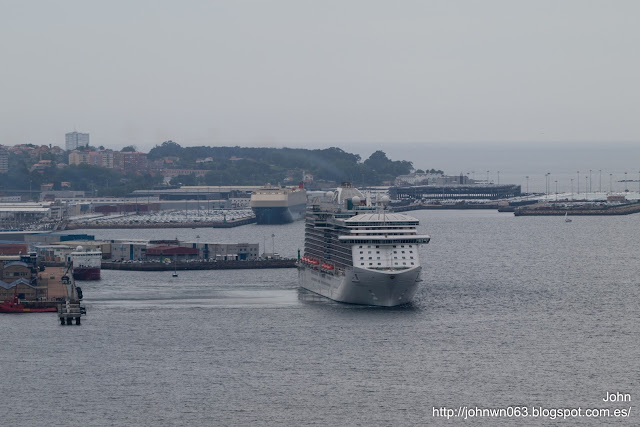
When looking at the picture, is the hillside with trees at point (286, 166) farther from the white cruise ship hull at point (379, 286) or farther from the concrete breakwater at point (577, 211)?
the white cruise ship hull at point (379, 286)

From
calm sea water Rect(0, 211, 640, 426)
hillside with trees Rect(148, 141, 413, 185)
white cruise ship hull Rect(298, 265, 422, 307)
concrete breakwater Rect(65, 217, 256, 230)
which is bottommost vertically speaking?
calm sea water Rect(0, 211, 640, 426)

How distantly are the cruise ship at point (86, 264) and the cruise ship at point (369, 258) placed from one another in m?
9.37

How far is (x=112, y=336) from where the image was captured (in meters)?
31.1

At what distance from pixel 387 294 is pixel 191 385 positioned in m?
10.0

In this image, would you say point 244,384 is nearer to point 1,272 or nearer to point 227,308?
point 227,308

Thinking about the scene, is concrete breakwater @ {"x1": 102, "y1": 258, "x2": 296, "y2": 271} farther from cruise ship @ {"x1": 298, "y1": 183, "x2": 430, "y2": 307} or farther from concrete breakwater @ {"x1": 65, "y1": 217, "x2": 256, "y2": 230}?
concrete breakwater @ {"x1": 65, "y1": 217, "x2": 256, "y2": 230}

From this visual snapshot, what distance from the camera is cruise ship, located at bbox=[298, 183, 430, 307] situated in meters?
34.7

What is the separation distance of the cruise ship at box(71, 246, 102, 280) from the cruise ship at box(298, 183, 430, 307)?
9365mm

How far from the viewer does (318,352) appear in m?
28.7

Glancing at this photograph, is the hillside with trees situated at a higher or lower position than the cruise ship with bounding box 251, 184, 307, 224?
higher

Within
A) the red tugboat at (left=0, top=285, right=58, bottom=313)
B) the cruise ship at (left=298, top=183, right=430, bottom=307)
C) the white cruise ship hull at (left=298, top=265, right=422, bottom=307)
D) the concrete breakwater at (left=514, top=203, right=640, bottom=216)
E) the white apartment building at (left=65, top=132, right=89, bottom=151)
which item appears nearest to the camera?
the white cruise ship hull at (left=298, top=265, right=422, bottom=307)

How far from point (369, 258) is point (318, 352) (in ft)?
22.1

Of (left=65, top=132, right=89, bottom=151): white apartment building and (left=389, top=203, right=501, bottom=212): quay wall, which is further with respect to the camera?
(left=65, top=132, right=89, bottom=151): white apartment building

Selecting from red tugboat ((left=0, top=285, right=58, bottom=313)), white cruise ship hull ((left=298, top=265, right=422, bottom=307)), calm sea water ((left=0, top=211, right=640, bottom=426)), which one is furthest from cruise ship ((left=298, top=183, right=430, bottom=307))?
red tugboat ((left=0, top=285, right=58, bottom=313))
